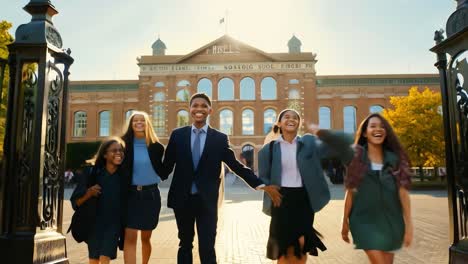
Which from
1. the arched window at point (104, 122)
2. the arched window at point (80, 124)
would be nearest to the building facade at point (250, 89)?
the arched window at point (80, 124)

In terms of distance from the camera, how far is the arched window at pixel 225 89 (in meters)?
43.6

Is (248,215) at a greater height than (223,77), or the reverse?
(223,77)

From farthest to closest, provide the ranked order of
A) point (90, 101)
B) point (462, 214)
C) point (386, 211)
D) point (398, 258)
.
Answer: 1. point (90, 101)
2. point (398, 258)
3. point (462, 214)
4. point (386, 211)

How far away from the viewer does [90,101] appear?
46219 millimetres

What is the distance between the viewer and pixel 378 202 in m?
3.58

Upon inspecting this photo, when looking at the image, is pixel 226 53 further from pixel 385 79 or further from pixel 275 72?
pixel 385 79

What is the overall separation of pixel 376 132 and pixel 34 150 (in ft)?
10.7

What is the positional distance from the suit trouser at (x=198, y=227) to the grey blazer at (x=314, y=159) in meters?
0.58

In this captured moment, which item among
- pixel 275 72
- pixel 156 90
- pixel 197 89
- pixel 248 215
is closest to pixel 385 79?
pixel 275 72

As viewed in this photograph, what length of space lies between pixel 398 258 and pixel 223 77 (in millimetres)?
39038

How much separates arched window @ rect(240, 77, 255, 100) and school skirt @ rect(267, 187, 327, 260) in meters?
39.7

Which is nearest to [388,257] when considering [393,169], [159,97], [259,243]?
[393,169]

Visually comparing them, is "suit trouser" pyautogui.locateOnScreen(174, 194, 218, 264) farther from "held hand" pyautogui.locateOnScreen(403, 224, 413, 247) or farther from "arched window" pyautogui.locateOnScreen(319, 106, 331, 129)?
"arched window" pyautogui.locateOnScreen(319, 106, 331, 129)

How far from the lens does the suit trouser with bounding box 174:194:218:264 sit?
3951 mm
